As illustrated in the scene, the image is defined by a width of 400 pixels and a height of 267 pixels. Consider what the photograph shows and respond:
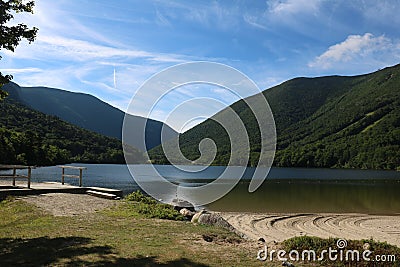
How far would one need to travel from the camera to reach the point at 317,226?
2277 cm

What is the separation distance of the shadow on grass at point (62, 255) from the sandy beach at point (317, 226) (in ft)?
34.3

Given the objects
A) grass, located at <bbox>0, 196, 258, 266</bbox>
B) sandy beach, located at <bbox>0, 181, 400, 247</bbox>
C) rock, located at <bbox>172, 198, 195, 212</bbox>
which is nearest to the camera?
grass, located at <bbox>0, 196, 258, 266</bbox>

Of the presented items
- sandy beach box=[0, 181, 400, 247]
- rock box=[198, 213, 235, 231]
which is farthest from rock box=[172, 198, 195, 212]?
rock box=[198, 213, 235, 231]

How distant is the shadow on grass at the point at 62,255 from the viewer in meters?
7.44

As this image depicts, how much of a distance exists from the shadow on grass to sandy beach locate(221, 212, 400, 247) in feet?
34.3

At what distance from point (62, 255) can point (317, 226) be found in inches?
725

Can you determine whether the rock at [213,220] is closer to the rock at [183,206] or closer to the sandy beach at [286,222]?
→ the sandy beach at [286,222]

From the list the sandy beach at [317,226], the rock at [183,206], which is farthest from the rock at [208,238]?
the rock at [183,206]

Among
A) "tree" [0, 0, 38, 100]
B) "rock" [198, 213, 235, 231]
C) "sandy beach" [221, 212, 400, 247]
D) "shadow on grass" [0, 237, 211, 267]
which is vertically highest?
"tree" [0, 0, 38, 100]

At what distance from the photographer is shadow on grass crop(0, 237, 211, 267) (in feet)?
24.4

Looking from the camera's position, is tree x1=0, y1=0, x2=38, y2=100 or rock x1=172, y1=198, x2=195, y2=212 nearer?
tree x1=0, y1=0, x2=38, y2=100

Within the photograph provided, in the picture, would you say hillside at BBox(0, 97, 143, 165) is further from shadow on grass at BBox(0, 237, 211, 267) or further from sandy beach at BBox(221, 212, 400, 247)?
shadow on grass at BBox(0, 237, 211, 267)

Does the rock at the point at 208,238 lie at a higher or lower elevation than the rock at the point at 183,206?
higher

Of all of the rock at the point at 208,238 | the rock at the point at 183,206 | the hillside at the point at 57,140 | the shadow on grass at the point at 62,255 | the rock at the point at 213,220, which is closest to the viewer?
the shadow on grass at the point at 62,255
